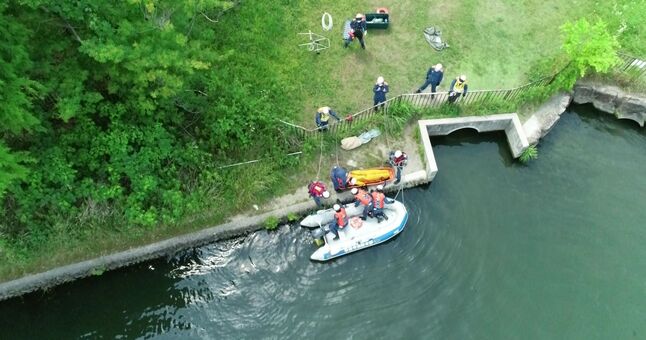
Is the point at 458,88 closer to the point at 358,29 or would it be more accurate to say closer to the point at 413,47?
the point at 413,47

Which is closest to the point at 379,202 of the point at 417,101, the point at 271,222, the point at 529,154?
the point at 271,222

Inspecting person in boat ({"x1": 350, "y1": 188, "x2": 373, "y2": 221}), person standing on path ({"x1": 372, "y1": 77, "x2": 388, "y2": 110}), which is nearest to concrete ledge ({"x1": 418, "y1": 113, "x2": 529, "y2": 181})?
person standing on path ({"x1": 372, "y1": 77, "x2": 388, "y2": 110})

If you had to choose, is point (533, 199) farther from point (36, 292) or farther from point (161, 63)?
→ point (36, 292)

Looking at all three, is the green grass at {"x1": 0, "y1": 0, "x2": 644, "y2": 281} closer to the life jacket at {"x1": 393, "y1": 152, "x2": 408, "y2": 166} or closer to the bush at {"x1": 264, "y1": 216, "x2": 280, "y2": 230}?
the bush at {"x1": 264, "y1": 216, "x2": 280, "y2": 230}

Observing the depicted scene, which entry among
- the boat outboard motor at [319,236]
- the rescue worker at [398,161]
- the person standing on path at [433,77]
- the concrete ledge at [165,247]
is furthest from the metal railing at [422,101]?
the boat outboard motor at [319,236]

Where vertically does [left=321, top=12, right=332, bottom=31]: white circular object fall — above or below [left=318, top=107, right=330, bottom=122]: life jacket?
above

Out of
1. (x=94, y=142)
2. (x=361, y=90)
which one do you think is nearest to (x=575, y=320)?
(x=361, y=90)

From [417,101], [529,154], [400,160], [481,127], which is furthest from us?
[481,127]
